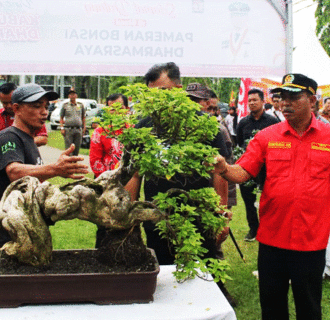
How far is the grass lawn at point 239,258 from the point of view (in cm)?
394

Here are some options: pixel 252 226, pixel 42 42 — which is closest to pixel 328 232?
pixel 42 42

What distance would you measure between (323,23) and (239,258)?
67.3ft

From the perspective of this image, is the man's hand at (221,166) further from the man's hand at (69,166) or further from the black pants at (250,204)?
the black pants at (250,204)

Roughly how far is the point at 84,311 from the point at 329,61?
29.7ft

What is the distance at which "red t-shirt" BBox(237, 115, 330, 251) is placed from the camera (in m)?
2.43

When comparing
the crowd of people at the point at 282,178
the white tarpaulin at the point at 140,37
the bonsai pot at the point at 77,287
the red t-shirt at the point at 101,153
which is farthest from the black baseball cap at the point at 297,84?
the red t-shirt at the point at 101,153

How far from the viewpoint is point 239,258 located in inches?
204

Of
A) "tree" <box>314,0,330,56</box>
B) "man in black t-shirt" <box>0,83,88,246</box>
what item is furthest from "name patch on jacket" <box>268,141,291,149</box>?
"tree" <box>314,0,330,56</box>

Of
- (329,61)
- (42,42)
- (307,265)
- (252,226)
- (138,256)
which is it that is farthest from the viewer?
(329,61)

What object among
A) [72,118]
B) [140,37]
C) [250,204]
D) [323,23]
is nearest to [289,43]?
[140,37]

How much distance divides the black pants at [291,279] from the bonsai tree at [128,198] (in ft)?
2.19

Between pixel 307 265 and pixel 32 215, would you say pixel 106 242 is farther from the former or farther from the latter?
pixel 307 265

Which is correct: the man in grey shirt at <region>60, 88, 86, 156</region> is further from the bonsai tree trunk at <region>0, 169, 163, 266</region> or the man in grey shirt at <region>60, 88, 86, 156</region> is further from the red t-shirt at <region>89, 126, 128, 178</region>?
the bonsai tree trunk at <region>0, 169, 163, 266</region>

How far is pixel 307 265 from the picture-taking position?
2457 millimetres
